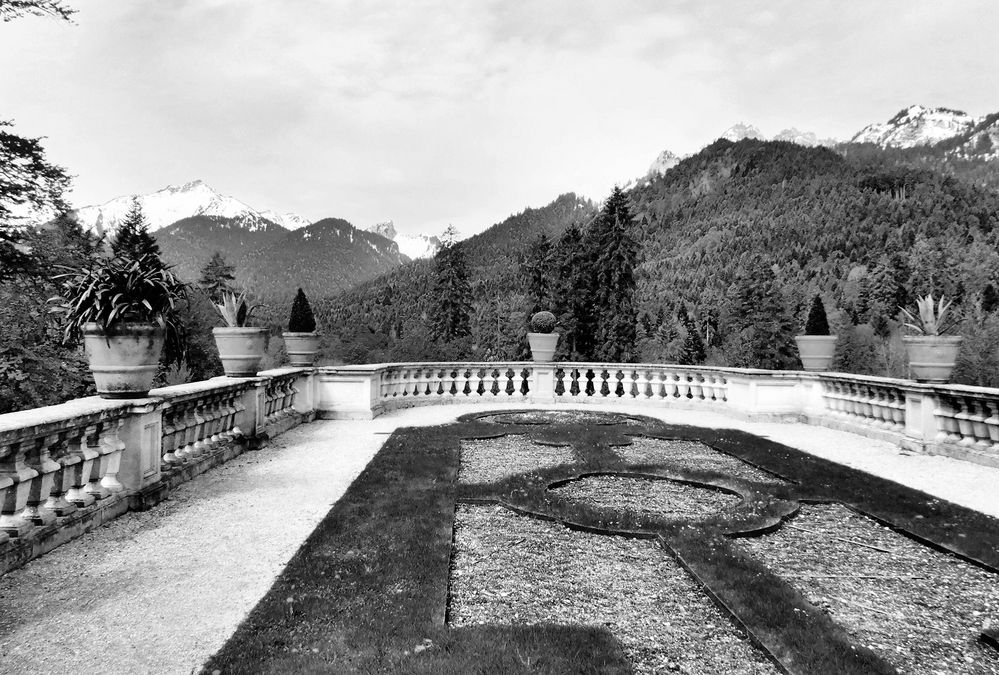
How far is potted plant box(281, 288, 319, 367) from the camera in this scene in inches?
488

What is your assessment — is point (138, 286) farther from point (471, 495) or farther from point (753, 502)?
point (753, 502)

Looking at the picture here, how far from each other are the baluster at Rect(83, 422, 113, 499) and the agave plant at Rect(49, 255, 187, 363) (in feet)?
3.19

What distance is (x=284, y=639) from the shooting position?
10.2 feet

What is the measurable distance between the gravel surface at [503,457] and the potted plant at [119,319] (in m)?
3.45

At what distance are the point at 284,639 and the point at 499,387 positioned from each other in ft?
41.7

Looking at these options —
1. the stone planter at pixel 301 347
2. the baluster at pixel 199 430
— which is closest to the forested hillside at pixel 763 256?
the stone planter at pixel 301 347

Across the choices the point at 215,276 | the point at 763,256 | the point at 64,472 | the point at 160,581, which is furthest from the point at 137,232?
the point at 763,256

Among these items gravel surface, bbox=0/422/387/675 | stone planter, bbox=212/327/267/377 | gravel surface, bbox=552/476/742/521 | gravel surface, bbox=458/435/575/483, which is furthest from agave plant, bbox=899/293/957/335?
stone planter, bbox=212/327/267/377

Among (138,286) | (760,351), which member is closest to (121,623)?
(138,286)

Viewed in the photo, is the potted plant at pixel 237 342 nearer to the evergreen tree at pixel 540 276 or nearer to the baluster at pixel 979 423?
the baluster at pixel 979 423

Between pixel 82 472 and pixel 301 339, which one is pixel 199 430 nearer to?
pixel 82 472

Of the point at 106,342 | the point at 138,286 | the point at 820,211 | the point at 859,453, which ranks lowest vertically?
the point at 859,453

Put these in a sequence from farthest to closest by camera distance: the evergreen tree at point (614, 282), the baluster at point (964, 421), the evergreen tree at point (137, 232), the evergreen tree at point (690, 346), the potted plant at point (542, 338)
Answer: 1. the evergreen tree at point (690, 346)
2. the evergreen tree at point (614, 282)
3. the evergreen tree at point (137, 232)
4. the potted plant at point (542, 338)
5. the baluster at point (964, 421)

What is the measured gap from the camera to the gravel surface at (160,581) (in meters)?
3.02
